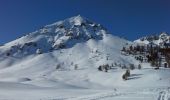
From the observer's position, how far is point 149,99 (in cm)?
3981

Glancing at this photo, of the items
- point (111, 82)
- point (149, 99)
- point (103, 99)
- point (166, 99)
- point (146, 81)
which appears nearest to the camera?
point (166, 99)

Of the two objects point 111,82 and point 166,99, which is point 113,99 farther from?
point 111,82

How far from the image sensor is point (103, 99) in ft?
140

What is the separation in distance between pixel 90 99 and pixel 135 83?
11650 cm

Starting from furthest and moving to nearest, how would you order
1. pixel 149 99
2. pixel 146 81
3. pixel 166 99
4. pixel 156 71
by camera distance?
pixel 156 71 < pixel 146 81 < pixel 149 99 < pixel 166 99

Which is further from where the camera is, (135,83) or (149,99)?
(135,83)

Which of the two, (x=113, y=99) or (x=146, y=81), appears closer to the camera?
(x=113, y=99)

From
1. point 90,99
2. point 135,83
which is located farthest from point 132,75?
point 90,99

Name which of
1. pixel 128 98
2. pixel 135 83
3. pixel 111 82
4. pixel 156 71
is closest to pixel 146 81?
pixel 135 83

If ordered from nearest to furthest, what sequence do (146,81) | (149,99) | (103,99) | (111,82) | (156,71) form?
(149,99) → (103,99) → (146,81) → (156,71) → (111,82)

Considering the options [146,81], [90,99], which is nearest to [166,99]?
[90,99]

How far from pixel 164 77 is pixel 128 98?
117195 mm

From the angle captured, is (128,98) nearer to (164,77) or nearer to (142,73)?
(164,77)

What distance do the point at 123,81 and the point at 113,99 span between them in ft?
440
